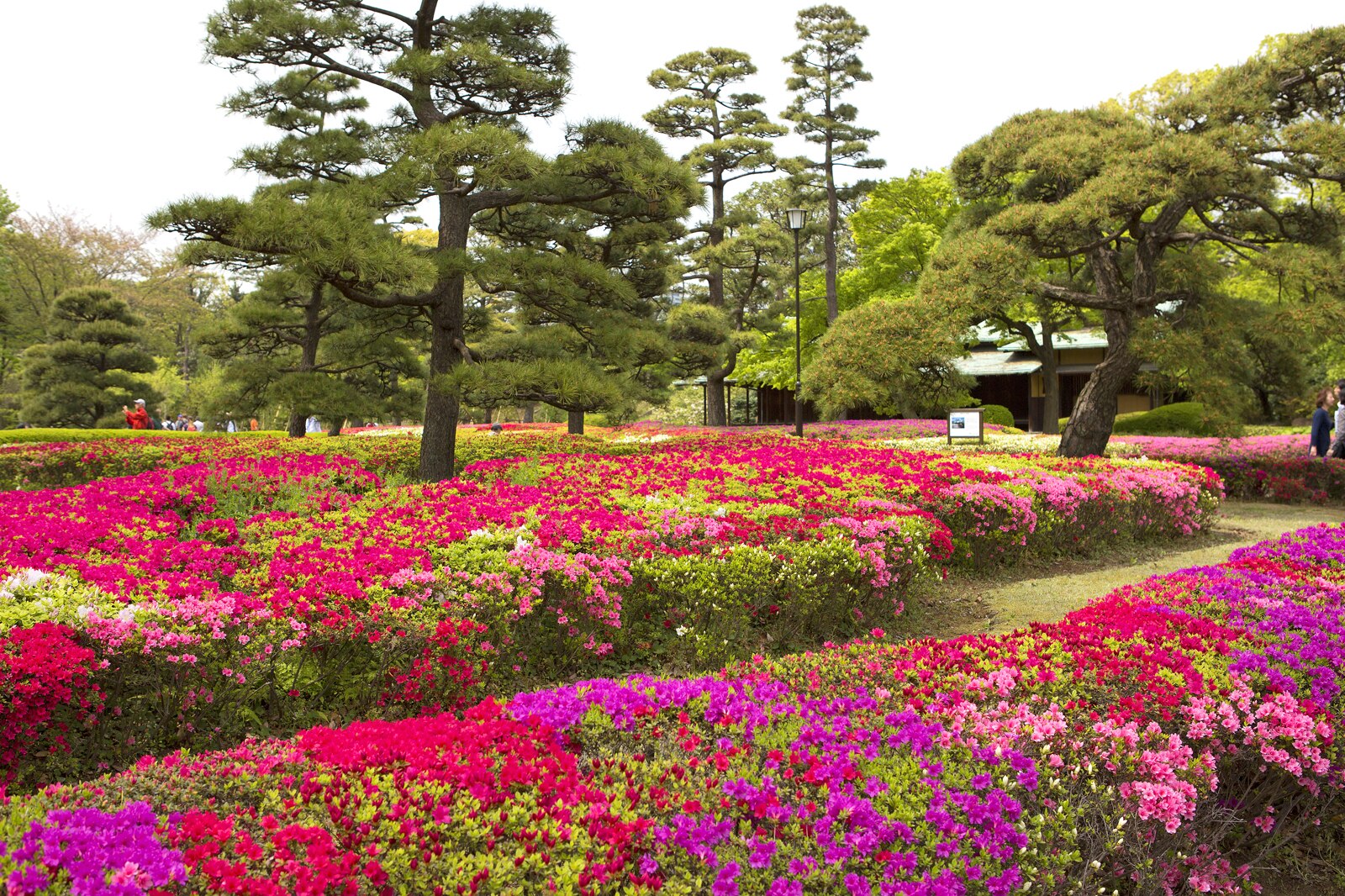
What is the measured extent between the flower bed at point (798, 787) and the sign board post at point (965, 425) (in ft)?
50.4

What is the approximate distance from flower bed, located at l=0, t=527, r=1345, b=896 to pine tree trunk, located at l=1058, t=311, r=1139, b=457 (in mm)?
10370

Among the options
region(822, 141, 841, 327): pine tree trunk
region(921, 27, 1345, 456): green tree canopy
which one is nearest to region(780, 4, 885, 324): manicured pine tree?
region(822, 141, 841, 327): pine tree trunk

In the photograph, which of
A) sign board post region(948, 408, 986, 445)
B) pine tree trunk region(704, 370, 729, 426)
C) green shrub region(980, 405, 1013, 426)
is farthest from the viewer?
green shrub region(980, 405, 1013, 426)

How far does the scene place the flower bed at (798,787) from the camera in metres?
2.00

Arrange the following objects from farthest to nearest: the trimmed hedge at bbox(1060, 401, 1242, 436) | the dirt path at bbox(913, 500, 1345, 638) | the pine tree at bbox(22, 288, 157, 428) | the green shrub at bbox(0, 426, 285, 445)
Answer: the pine tree at bbox(22, 288, 157, 428) < the trimmed hedge at bbox(1060, 401, 1242, 436) < the green shrub at bbox(0, 426, 285, 445) < the dirt path at bbox(913, 500, 1345, 638)

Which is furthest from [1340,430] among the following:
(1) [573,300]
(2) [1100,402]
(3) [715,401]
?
(3) [715,401]

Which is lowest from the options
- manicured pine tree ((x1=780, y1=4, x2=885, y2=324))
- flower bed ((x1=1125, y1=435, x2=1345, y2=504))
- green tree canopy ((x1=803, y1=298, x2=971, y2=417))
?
flower bed ((x1=1125, y1=435, x2=1345, y2=504))

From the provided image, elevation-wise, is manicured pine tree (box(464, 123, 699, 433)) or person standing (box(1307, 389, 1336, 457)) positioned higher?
manicured pine tree (box(464, 123, 699, 433))

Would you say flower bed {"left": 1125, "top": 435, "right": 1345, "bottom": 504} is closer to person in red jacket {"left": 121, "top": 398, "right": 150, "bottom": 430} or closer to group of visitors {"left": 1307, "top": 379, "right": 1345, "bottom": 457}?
group of visitors {"left": 1307, "top": 379, "right": 1345, "bottom": 457}

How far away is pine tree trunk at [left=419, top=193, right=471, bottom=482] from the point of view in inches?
422

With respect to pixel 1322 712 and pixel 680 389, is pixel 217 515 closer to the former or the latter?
pixel 1322 712

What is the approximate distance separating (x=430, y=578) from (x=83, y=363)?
88.7ft

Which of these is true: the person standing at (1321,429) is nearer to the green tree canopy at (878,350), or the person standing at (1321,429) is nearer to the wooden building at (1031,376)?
the green tree canopy at (878,350)

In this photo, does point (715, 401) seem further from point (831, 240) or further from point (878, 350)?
point (878, 350)
